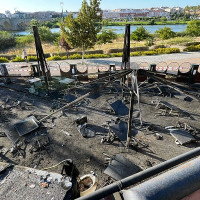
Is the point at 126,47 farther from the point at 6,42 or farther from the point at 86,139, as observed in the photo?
the point at 6,42

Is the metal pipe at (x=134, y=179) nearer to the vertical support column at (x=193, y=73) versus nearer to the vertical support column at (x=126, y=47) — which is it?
the vertical support column at (x=126, y=47)

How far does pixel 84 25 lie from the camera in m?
17.5

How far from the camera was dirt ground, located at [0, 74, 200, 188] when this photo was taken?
688 centimetres

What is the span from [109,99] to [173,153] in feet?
19.2

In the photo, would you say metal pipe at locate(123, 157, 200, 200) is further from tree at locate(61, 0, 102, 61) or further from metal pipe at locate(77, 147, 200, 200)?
tree at locate(61, 0, 102, 61)

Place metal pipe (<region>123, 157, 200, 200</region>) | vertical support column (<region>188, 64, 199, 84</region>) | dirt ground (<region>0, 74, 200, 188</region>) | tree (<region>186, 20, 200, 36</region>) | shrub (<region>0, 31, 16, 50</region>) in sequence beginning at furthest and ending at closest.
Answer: shrub (<region>0, 31, 16, 50</region>) → tree (<region>186, 20, 200, 36</region>) → vertical support column (<region>188, 64, 199, 84</region>) → dirt ground (<region>0, 74, 200, 188</region>) → metal pipe (<region>123, 157, 200, 200</region>)

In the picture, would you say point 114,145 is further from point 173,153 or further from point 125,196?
point 125,196

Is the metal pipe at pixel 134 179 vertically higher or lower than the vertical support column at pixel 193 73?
higher

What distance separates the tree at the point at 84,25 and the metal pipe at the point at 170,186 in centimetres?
1864

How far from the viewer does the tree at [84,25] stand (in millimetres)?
17250

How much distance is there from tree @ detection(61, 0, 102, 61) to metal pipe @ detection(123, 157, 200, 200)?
18645mm

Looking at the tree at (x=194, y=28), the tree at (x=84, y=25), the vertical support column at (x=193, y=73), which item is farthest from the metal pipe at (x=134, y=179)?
the tree at (x=194, y=28)

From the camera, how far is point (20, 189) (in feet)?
11.4

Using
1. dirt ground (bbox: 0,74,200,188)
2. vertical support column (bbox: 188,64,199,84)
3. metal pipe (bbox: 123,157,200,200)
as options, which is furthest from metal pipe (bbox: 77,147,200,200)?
vertical support column (bbox: 188,64,199,84)
